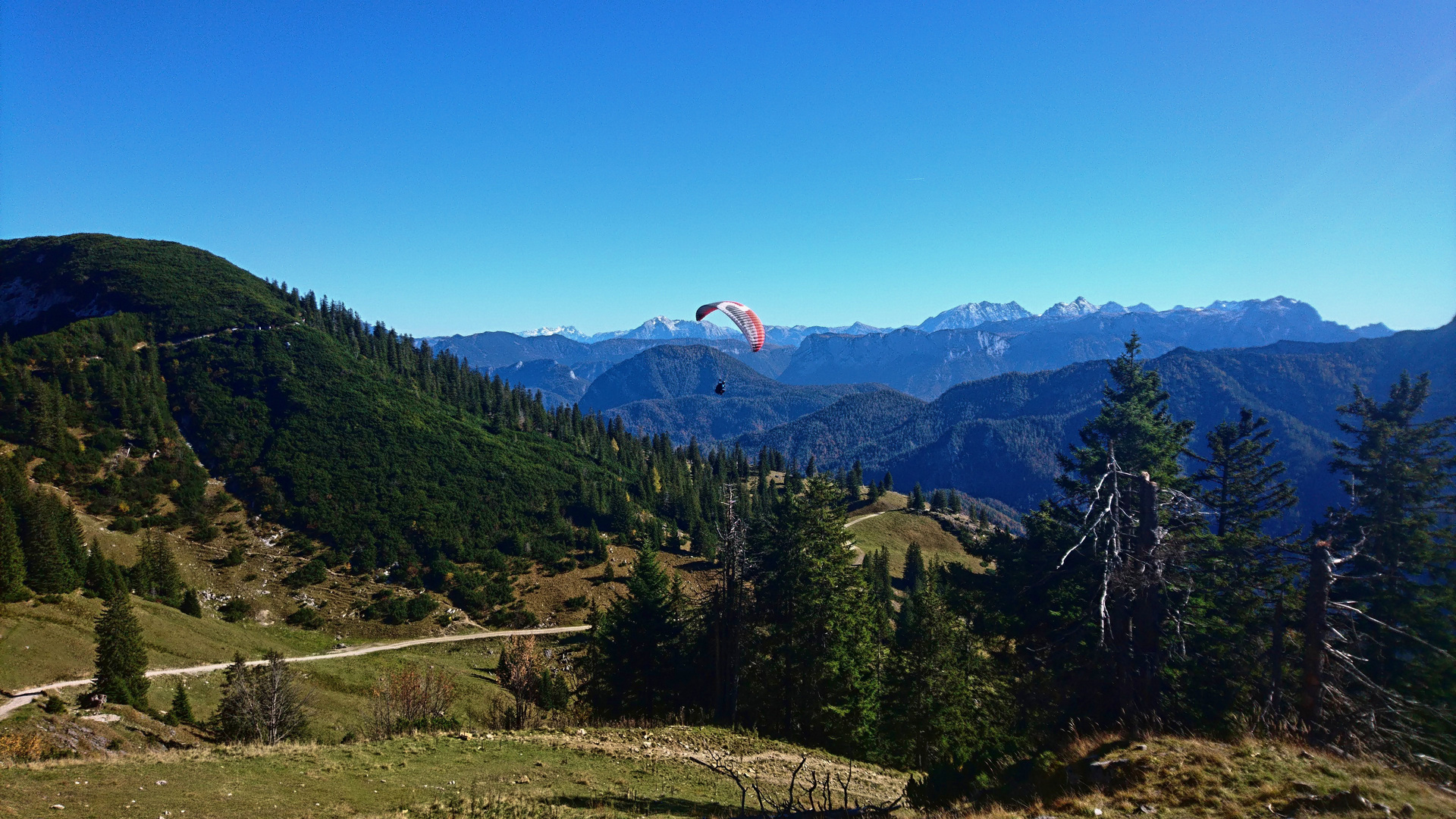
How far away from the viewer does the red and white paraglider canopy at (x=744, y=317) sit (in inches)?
1629

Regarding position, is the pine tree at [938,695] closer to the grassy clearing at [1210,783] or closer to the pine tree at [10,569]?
the grassy clearing at [1210,783]

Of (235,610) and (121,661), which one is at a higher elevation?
(121,661)

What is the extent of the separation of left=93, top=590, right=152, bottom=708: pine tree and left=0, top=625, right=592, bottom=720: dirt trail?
3.02m

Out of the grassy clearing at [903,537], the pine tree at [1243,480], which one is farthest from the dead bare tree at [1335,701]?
the grassy clearing at [903,537]

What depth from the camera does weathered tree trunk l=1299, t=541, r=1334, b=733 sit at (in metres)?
12.6

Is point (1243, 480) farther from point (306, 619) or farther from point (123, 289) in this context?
point (123, 289)

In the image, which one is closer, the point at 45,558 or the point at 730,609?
the point at 730,609

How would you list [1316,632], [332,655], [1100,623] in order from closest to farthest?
[1316,632] → [1100,623] → [332,655]

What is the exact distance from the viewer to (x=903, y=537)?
452 feet

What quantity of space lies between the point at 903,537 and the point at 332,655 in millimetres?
111271

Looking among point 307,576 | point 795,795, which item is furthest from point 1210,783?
point 307,576

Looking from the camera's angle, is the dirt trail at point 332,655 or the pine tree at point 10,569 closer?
the dirt trail at point 332,655

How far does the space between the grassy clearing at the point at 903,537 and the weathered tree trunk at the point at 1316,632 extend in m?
108

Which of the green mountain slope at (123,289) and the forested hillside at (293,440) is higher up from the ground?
the green mountain slope at (123,289)
